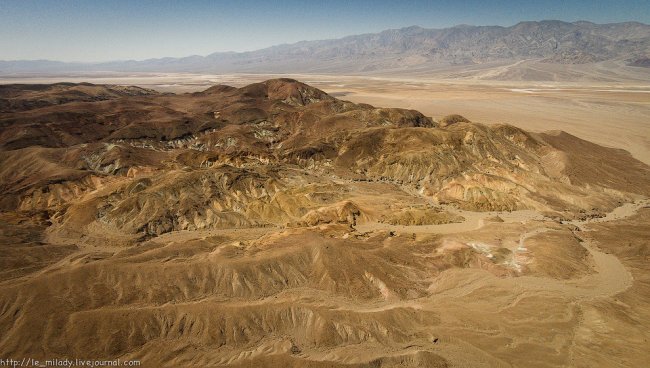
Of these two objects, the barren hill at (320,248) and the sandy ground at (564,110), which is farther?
the sandy ground at (564,110)

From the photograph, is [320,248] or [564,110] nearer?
[320,248]

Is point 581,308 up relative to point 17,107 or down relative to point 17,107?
down

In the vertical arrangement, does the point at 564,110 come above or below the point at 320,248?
above

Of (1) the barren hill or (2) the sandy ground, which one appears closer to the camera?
(1) the barren hill

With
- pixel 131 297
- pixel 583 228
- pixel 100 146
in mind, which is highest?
pixel 100 146

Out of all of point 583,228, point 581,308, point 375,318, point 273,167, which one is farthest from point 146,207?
point 583,228

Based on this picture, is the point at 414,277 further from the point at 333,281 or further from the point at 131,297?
the point at 131,297

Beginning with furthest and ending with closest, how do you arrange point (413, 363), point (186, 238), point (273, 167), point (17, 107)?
1. point (17, 107)
2. point (273, 167)
3. point (186, 238)
4. point (413, 363)

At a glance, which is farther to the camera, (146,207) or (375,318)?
(146,207)
